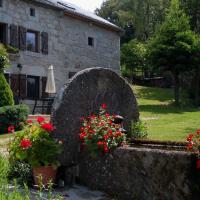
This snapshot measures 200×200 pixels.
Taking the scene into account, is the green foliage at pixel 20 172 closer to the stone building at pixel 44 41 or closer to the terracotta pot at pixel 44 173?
the terracotta pot at pixel 44 173

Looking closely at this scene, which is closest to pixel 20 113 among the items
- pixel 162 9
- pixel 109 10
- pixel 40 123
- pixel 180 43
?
pixel 40 123

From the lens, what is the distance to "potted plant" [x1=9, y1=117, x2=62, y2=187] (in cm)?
562

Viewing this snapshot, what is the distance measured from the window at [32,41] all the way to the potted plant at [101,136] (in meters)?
15.5

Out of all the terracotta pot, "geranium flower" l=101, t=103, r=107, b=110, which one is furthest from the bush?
the terracotta pot

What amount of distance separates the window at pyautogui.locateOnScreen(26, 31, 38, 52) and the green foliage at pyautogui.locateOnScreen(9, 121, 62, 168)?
15.5 m

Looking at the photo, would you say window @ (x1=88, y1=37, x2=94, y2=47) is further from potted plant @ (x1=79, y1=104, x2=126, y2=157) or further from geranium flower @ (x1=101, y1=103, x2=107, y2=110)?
potted plant @ (x1=79, y1=104, x2=126, y2=157)

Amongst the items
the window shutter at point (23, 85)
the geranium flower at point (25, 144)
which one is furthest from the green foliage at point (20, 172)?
the window shutter at point (23, 85)

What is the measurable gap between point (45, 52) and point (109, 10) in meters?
35.6

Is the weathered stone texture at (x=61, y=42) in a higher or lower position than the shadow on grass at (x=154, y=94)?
higher

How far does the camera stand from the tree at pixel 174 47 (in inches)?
872

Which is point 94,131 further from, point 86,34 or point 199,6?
point 199,6

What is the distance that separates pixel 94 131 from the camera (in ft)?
18.9

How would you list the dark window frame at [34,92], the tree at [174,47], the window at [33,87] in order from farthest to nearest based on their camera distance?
the tree at [174,47], the window at [33,87], the dark window frame at [34,92]

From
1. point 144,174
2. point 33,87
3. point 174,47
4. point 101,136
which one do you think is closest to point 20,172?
point 101,136
